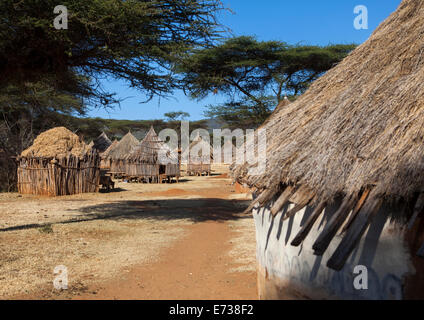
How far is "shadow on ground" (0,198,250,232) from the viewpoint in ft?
37.6

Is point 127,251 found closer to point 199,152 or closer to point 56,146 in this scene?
point 56,146

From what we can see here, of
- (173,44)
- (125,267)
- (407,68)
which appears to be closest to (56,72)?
(173,44)

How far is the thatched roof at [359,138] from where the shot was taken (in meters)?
2.98

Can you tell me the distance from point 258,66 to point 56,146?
396 inches

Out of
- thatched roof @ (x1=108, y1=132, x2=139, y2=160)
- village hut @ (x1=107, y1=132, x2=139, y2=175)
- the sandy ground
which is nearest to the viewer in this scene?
the sandy ground

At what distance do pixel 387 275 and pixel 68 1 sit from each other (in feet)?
24.5

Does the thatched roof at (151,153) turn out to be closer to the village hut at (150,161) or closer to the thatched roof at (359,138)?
the village hut at (150,161)

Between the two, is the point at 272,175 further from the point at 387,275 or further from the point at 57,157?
the point at 57,157

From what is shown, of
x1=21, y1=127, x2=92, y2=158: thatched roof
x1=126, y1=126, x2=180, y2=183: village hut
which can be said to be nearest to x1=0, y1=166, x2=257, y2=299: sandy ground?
x1=21, y1=127, x2=92, y2=158: thatched roof

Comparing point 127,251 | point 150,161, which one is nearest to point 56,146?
point 150,161

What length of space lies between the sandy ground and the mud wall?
908 mm

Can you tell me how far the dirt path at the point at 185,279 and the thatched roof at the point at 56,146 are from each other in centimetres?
1063

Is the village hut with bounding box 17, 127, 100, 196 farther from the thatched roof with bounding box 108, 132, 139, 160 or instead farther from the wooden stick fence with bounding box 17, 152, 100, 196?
the thatched roof with bounding box 108, 132, 139, 160

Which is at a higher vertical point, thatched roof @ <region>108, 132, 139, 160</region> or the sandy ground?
thatched roof @ <region>108, 132, 139, 160</region>
